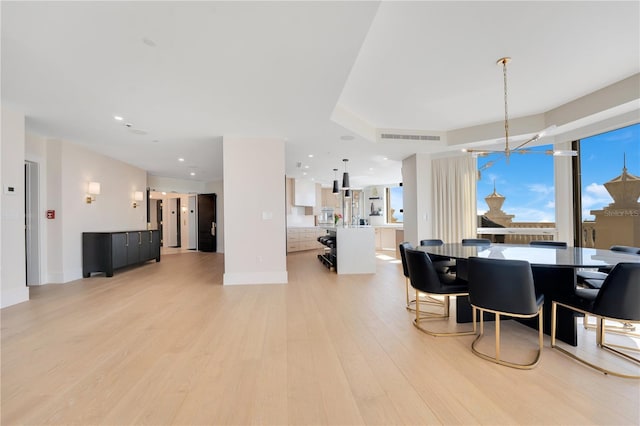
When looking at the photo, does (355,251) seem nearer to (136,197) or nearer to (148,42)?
(148,42)

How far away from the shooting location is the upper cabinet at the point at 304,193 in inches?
379

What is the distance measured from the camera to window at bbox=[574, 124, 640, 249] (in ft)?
13.6

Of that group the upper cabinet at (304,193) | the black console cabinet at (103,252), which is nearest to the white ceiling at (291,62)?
the black console cabinet at (103,252)

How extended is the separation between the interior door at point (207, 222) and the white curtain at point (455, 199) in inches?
295

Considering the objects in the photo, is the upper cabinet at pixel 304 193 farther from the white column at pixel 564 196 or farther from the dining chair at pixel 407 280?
the white column at pixel 564 196

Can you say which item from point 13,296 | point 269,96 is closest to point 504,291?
point 269,96

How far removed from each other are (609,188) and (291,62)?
18.2 feet

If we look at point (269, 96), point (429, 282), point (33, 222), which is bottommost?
point (429, 282)

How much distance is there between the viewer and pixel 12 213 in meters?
3.68

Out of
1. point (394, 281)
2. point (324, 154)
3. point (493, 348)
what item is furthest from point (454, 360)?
point (324, 154)

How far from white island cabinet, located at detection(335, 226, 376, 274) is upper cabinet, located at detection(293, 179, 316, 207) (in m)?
4.27

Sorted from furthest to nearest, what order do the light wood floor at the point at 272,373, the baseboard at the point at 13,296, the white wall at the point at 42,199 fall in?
→ the white wall at the point at 42,199, the baseboard at the point at 13,296, the light wood floor at the point at 272,373

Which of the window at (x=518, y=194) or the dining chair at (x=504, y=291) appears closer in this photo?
the dining chair at (x=504, y=291)

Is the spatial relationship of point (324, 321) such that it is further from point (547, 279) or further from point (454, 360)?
point (547, 279)
